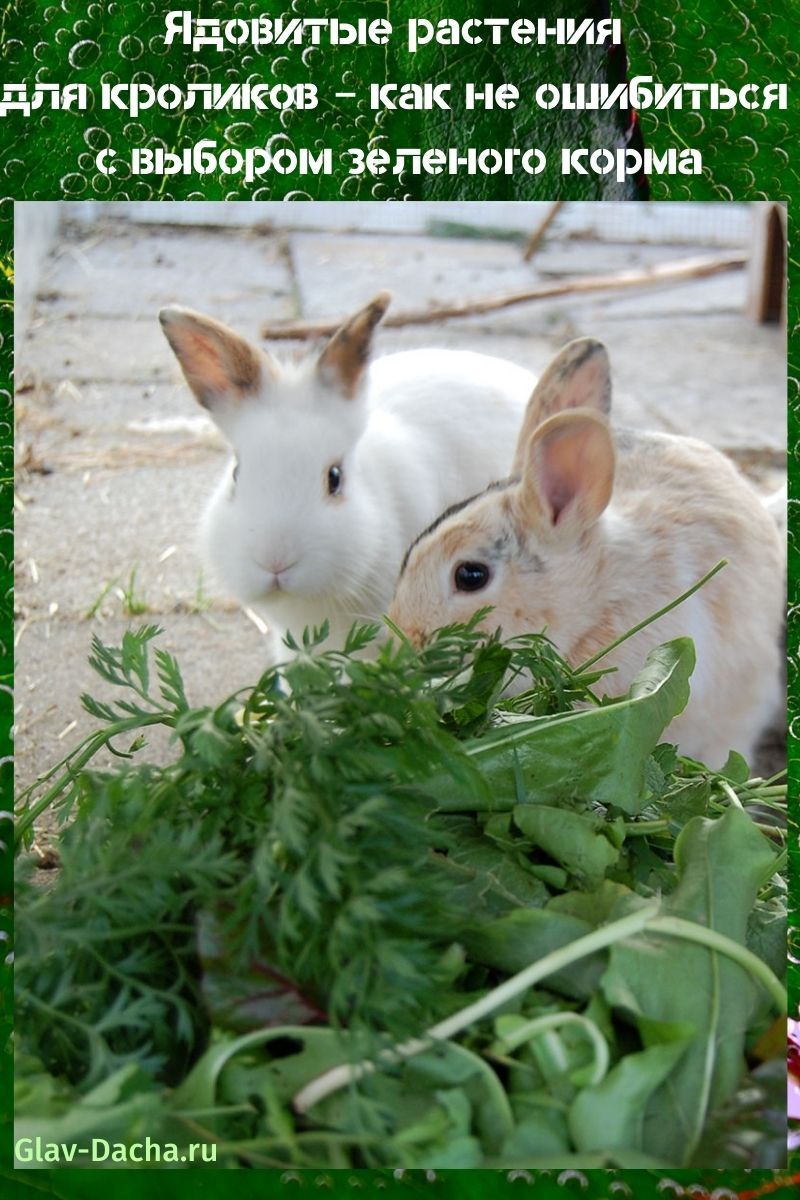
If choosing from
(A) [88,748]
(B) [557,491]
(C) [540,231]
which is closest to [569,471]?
(B) [557,491]

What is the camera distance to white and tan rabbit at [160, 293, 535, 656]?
0.96m

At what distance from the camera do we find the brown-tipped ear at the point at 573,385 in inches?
37.6

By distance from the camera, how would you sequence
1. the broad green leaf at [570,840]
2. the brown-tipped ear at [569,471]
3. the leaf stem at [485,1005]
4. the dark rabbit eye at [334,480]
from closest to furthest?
the leaf stem at [485,1005] → the broad green leaf at [570,840] → the brown-tipped ear at [569,471] → the dark rabbit eye at [334,480]

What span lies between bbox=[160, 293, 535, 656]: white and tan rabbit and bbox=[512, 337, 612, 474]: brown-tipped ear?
6 cm

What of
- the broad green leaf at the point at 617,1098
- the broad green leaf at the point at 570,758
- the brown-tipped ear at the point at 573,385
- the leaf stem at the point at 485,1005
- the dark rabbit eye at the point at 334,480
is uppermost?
the brown-tipped ear at the point at 573,385

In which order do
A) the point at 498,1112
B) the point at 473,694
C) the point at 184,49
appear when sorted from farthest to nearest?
the point at 184,49 < the point at 473,694 < the point at 498,1112

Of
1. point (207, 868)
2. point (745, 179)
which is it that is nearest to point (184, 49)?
point (745, 179)

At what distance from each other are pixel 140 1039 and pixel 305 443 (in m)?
0.51

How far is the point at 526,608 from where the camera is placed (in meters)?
0.92

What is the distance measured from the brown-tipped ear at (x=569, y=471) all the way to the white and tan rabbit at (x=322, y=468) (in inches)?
3.9

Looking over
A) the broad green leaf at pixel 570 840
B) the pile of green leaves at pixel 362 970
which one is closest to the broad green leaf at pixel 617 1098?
the pile of green leaves at pixel 362 970

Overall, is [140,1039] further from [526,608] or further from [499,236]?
[499,236]

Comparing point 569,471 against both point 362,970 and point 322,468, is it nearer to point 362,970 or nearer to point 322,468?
point 322,468

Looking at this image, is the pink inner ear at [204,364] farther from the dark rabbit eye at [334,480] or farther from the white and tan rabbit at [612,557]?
the white and tan rabbit at [612,557]
